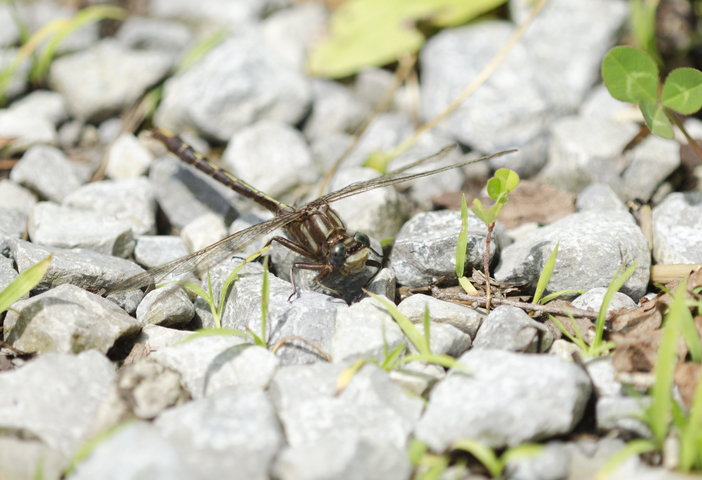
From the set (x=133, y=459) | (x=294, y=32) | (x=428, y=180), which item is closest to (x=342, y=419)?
(x=133, y=459)

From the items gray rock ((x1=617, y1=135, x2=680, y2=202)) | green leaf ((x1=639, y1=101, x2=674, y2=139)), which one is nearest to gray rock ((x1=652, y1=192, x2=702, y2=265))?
gray rock ((x1=617, y1=135, x2=680, y2=202))

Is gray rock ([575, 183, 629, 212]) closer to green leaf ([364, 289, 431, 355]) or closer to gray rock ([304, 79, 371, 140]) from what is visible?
green leaf ([364, 289, 431, 355])

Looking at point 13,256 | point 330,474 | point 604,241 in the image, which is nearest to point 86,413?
point 330,474

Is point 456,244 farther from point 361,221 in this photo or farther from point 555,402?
point 555,402

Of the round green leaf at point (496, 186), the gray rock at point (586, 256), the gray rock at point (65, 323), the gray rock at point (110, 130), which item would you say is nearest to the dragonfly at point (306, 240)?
the gray rock at point (65, 323)

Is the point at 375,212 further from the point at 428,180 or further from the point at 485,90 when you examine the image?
the point at 485,90

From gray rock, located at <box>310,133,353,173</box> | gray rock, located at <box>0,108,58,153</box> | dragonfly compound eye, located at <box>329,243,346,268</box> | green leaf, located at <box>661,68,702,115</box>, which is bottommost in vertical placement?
green leaf, located at <box>661,68,702,115</box>
